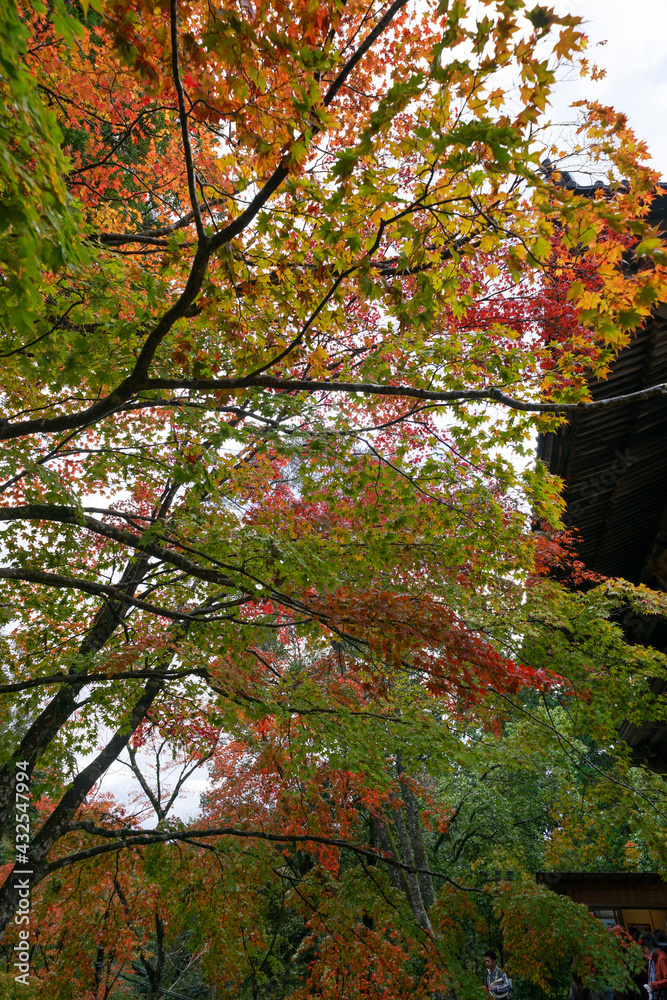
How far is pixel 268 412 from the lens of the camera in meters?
5.62

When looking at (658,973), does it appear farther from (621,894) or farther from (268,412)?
(268,412)

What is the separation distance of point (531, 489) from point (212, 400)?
11.2 feet

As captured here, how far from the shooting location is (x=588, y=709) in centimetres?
778

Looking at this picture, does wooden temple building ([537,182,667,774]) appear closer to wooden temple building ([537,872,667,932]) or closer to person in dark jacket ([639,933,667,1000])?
person in dark jacket ([639,933,667,1000])

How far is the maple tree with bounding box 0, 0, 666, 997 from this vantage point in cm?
329

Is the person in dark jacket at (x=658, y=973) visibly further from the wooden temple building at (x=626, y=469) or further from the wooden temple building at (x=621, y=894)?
the wooden temple building at (x=626, y=469)

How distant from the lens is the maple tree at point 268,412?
10.8 ft

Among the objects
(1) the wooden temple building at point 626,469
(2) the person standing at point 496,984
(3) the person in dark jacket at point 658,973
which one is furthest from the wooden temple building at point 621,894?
(1) the wooden temple building at point 626,469

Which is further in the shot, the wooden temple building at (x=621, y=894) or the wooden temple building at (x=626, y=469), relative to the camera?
the wooden temple building at (x=621, y=894)

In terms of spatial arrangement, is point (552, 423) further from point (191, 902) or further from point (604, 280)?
point (191, 902)

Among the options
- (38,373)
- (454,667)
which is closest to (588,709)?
(454,667)

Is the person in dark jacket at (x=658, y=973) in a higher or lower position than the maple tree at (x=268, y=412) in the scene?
lower

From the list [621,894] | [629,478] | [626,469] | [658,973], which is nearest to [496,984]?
[658,973]

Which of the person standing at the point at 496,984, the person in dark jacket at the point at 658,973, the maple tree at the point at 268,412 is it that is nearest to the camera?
the maple tree at the point at 268,412
